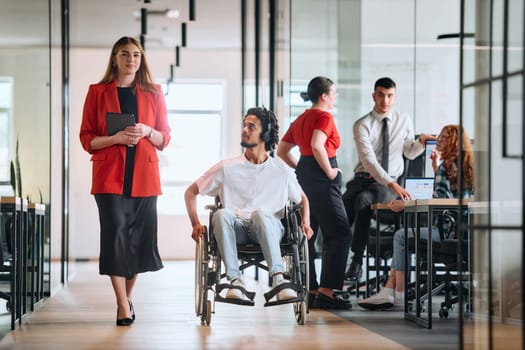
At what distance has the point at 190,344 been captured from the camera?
3971mm

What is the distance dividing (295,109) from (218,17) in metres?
4.21

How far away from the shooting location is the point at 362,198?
6.10 meters

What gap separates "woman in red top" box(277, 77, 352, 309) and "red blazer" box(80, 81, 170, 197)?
3.76 feet

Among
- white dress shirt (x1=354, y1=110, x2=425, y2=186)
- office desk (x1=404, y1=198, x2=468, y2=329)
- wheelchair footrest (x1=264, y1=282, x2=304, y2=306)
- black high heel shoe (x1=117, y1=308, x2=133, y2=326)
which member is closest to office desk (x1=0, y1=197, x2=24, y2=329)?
black high heel shoe (x1=117, y1=308, x2=133, y2=326)

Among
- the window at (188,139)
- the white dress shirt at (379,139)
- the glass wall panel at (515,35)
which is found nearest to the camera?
the glass wall panel at (515,35)

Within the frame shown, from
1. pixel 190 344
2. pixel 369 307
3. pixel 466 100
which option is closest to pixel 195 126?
pixel 369 307

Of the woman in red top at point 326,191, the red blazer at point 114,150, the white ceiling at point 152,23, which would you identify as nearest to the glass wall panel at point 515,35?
the red blazer at point 114,150

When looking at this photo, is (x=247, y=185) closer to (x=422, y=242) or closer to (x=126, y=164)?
(x=126, y=164)

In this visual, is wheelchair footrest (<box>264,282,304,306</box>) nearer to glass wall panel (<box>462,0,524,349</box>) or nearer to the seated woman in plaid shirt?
the seated woman in plaid shirt

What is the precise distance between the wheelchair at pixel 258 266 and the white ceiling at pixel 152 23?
105 inches

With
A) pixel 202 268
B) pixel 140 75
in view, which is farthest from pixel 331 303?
pixel 140 75

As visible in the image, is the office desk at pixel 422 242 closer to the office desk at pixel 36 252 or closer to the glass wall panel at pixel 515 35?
the glass wall panel at pixel 515 35

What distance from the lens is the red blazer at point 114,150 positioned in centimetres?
465

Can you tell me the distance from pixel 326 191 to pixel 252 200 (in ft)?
2.78
